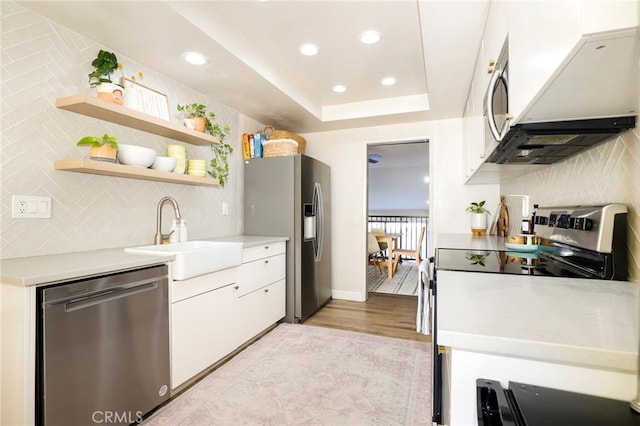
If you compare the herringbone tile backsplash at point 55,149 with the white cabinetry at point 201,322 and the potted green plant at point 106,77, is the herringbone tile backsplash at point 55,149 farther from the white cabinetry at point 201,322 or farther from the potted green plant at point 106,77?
the white cabinetry at point 201,322

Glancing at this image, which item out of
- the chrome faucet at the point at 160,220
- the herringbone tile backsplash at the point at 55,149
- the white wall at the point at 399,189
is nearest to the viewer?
the herringbone tile backsplash at the point at 55,149

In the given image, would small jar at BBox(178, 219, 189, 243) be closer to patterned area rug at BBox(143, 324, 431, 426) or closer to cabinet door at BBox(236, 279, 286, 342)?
cabinet door at BBox(236, 279, 286, 342)

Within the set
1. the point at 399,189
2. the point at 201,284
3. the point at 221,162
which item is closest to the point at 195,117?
the point at 221,162

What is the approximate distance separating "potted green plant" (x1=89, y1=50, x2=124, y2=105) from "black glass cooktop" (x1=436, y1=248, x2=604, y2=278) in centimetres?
208

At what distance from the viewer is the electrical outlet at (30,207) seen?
1.62 metres

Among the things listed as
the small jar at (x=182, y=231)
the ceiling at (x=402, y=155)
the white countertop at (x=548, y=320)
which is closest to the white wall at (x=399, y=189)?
the ceiling at (x=402, y=155)

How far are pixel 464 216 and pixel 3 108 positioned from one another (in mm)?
3887

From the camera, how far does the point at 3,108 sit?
1.58 meters

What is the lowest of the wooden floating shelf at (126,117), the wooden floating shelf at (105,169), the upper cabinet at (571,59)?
the wooden floating shelf at (105,169)

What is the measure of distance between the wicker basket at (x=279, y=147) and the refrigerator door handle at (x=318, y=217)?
50 centimetres

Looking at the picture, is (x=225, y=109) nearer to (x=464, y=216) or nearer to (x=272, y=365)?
(x=272, y=365)

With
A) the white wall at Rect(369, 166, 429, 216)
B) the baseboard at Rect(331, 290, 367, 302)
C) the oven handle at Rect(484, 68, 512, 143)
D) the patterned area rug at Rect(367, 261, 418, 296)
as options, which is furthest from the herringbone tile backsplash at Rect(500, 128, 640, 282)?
the white wall at Rect(369, 166, 429, 216)

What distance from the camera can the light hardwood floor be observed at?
9.80ft

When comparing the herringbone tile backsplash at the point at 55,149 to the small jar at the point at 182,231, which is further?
the small jar at the point at 182,231
